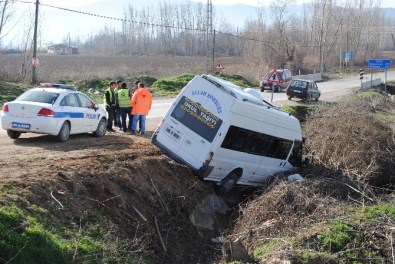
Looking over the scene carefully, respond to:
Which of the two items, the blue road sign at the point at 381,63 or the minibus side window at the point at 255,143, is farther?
the blue road sign at the point at 381,63

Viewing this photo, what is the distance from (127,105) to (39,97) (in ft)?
12.2

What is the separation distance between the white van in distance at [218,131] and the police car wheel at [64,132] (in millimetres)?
2595

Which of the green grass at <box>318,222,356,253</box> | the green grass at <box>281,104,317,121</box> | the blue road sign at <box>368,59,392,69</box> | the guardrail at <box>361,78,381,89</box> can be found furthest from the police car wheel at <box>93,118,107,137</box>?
the blue road sign at <box>368,59,392,69</box>

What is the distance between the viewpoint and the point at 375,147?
714 inches

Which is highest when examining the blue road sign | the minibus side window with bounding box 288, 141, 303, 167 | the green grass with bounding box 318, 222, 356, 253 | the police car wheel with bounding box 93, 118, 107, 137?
the blue road sign

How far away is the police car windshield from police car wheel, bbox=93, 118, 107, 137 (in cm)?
230

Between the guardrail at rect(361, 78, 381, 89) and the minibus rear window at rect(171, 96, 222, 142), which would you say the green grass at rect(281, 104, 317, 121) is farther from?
the guardrail at rect(361, 78, 381, 89)

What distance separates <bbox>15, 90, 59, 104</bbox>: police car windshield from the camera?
14.3 m

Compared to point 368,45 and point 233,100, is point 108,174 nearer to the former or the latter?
point 233,100

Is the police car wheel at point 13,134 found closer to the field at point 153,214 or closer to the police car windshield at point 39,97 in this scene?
the field at point 153,214

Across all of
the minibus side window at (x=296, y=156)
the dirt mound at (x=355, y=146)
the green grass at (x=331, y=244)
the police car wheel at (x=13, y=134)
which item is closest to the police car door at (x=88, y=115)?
the police car wheel at (x=13, y=134)

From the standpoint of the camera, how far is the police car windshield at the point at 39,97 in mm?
14289

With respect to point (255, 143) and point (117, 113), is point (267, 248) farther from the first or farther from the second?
point (117, 113)

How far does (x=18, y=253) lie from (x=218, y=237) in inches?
236
